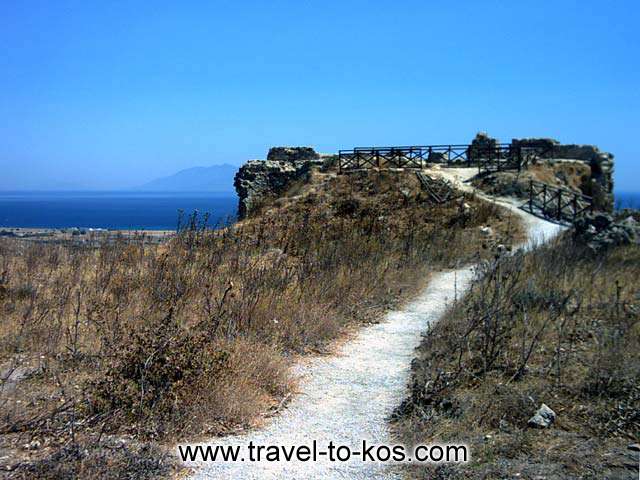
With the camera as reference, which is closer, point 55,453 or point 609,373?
point 55,453

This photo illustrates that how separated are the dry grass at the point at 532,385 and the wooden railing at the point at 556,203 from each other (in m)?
14.3

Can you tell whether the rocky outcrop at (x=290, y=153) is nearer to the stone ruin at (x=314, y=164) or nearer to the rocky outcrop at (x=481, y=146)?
the stone ruin at (x=314, y=164)

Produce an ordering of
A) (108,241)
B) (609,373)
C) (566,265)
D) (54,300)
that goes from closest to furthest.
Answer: (609,373) < (54,300) < (566,265) < (108,241)

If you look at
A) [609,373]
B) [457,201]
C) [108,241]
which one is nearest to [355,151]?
[457,201]

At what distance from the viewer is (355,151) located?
1131 inches

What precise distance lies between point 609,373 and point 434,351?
7.00 feet

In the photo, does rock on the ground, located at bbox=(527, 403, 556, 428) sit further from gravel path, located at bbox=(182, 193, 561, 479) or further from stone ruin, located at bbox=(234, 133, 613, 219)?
stone ruin, located at bbox=(234, 133, 613, 219)

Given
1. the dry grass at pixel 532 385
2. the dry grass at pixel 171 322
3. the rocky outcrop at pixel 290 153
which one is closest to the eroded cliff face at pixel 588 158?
the rocky outcrop at pixel 290 153

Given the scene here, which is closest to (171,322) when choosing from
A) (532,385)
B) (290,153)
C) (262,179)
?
(532,385)

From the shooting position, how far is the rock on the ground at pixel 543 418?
17.2 ft

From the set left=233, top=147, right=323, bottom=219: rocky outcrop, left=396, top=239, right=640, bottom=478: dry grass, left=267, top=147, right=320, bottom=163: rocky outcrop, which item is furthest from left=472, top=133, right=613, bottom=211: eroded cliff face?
left=396, top=239, right=640, bottom=478: dry grass

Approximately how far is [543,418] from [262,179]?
2409 centimetres

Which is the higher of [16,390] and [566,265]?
[566,265]

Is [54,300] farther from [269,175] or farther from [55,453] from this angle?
[269,175]
